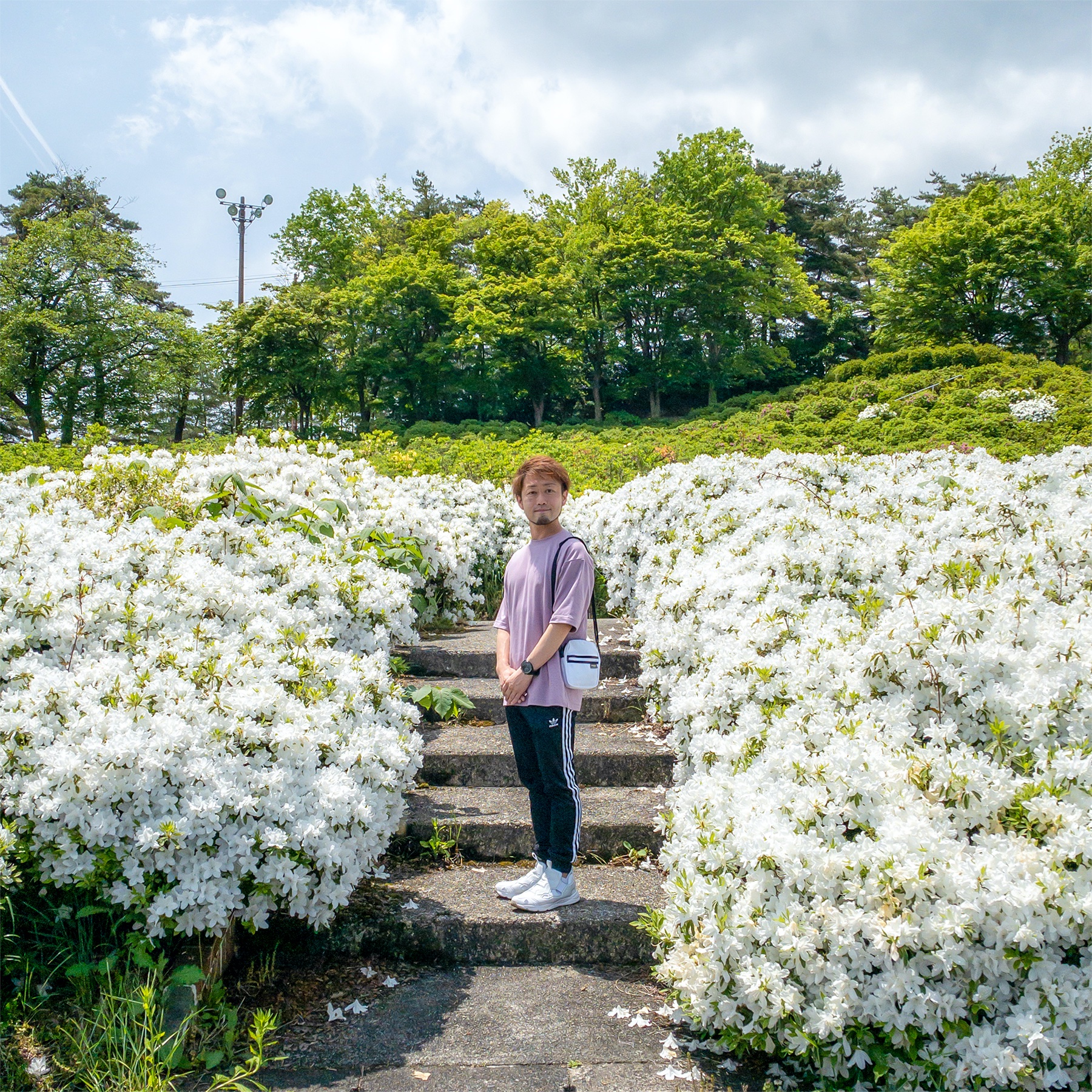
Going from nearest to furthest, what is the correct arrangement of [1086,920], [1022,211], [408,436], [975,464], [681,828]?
[1086,920]
[681,828]
[975,464]
[408,436]
[1022,211]

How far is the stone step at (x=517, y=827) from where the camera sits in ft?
11.9

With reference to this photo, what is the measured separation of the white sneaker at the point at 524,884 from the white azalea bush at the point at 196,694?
54 cm

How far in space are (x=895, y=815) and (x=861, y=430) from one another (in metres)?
10.4

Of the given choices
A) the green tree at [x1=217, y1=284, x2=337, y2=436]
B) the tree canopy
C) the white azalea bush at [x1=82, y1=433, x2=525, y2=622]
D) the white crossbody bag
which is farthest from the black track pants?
the green tree at [x1=217, y1=284, x2=337, y2=436]

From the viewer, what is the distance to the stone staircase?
2455 mm

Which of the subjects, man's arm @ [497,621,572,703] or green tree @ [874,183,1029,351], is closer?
man's arm @ [497,621,572,703]

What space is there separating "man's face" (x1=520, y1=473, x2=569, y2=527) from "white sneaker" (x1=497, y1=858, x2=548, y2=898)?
1371 millimetres

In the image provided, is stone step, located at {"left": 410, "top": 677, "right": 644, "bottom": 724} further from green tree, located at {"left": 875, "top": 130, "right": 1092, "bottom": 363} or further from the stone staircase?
green tree, located at {"left": 875, "top": 130, "right": 1092, "bottom": 363}

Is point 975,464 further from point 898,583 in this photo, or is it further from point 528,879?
point 528,879

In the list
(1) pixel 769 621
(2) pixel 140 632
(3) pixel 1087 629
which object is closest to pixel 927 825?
(3) pixel 1087 629

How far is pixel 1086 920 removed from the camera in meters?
2.03

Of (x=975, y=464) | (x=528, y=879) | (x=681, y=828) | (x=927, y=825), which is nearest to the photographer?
(x=927, y=825)

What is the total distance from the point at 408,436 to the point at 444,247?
45.3 feet

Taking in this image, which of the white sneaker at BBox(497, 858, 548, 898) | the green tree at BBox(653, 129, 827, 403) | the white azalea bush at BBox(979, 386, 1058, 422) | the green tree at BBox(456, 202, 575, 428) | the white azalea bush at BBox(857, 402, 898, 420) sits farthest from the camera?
the green tree at BBox(653, 129, 827, 403)
